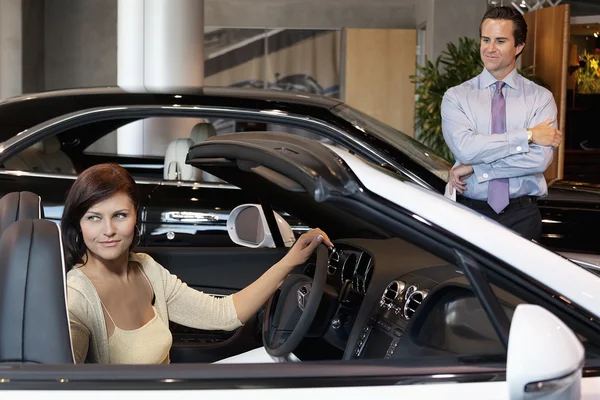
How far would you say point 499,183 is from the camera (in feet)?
10.7

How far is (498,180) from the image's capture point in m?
3.27

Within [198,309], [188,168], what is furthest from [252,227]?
[188,168]

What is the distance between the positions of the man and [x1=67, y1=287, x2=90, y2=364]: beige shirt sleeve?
5.32ft

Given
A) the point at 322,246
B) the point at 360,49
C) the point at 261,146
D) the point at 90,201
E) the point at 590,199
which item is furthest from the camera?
the point at 360,49

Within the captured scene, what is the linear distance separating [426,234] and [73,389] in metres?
0.64

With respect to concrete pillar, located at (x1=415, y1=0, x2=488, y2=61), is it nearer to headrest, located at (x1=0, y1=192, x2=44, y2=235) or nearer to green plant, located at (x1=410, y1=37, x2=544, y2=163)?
green plant, located at (x1=410, y1=37, x2=544, y2=163)

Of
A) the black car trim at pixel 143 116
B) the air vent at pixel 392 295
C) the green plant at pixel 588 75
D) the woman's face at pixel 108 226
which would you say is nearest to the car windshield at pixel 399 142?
the black car trim at pixel 143 116

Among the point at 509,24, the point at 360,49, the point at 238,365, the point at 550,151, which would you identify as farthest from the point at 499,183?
the point at 360,49

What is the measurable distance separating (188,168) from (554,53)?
540 centimetres

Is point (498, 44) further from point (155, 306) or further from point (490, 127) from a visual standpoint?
point (155, 306)

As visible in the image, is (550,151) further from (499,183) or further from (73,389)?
(73,389)

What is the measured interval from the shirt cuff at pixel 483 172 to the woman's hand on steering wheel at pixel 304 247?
1030 millimetres

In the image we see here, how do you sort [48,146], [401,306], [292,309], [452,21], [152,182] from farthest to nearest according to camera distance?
[452,21] → [48,146] → [152,182] → [292,309] → [401,306]

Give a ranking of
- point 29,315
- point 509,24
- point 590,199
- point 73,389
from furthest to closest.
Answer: point 590,199 < point 509,24 < point 29,315 < point 73,389
